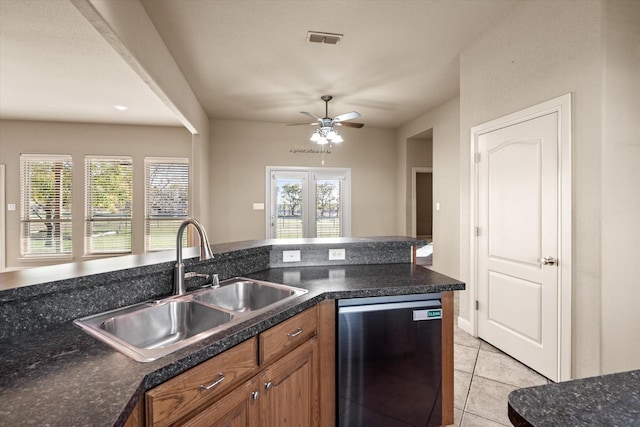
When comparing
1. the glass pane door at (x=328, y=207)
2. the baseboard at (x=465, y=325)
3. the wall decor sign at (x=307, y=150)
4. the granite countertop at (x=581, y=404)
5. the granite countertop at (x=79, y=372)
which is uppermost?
the wall decor sign at (x=307, y=150)

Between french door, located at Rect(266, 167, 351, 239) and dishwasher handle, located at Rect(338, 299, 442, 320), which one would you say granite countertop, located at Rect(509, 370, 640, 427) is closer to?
dishwasher handle, located at Rect(338, 299, 442, 320)

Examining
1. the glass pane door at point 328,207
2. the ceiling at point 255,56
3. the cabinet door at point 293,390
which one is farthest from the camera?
the glass pane door at point 328,207

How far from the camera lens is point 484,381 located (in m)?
2.25

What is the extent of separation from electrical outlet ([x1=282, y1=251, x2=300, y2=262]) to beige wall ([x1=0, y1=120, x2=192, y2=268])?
4.67 metres

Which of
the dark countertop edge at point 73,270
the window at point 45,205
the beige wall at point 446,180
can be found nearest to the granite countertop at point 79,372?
the dark countertop edge at point 73,270

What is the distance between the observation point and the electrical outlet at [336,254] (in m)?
2.16

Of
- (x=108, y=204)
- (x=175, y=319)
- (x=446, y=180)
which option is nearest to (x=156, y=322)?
(x=175, y=319)

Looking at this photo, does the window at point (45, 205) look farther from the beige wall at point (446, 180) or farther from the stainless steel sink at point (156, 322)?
the beige wall at point (446, 180)

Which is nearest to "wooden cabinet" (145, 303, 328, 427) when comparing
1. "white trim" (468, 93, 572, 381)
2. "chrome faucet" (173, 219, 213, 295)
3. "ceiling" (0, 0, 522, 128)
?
"chrome faucet" (173, 219, 213, 295)

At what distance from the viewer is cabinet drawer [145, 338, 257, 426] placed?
2.72ft

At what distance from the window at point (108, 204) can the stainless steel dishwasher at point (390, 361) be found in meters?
5.63

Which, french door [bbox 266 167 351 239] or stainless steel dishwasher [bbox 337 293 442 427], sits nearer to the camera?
stainless steel dishwasher [bbox 337 293 442 427]

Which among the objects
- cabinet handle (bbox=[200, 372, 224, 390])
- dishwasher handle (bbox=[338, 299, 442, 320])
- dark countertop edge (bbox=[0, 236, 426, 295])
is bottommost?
cabinet handle (bbox=[200, 372, 224, 390])

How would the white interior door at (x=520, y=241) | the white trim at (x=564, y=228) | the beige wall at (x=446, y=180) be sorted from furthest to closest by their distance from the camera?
the beige wall at (x=446, y=180), the white interior door at (x=520, y=241), the white trim at (x=564, y=228)
